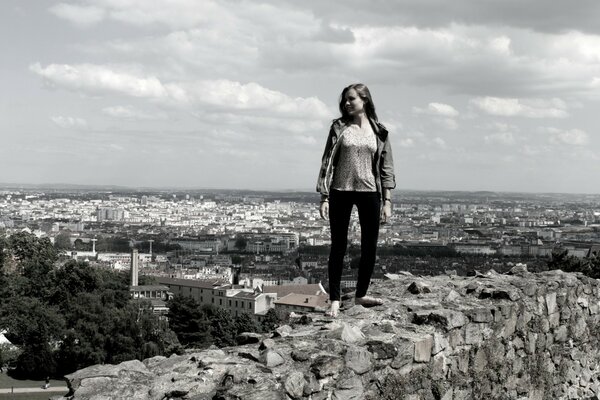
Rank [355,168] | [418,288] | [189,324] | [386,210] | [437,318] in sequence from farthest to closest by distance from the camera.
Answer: [189,324], [418,288], [386,210], [355,168], [437,318]

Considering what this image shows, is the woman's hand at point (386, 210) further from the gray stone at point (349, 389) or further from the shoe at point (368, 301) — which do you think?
the gray stone at point (349, 389)

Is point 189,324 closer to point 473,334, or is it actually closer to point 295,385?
point 473,334

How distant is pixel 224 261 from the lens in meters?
162

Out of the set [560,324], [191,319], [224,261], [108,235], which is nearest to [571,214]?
[224,261]

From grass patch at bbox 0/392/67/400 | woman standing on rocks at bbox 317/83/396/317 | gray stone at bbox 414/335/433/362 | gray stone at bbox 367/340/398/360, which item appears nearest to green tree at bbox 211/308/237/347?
grass patch at bbox 0/392/67/400

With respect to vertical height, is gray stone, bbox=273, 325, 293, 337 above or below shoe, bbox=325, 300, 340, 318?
below

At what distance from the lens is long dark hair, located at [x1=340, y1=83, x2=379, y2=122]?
203 inches

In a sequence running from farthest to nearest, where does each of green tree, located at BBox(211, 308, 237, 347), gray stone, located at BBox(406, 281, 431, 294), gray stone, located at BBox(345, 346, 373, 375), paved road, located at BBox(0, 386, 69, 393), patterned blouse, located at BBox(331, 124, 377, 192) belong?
1. green tree, located at BBox(211, 308, 237, 347)
2. paved road, located at BBox(0, 386, 69, 393)
3. gray stone, located at BBox(406, 281, 431, 294)
4. patterned blouse, located at BBox(331, 124, 377, 192)
5. gray stone, located at BBox(345, 346, 373, 375)

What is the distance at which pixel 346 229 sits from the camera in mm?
5238

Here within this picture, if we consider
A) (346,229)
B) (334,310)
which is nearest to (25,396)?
(334,310)

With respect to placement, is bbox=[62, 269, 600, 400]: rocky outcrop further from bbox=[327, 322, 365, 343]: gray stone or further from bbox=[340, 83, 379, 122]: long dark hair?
bbox=[340, 83, 379, 122]: long dark hair

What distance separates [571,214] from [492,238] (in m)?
53.2

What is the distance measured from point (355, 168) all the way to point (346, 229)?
47 cm

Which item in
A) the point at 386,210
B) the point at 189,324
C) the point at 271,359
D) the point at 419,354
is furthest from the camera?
the point at 189,324
